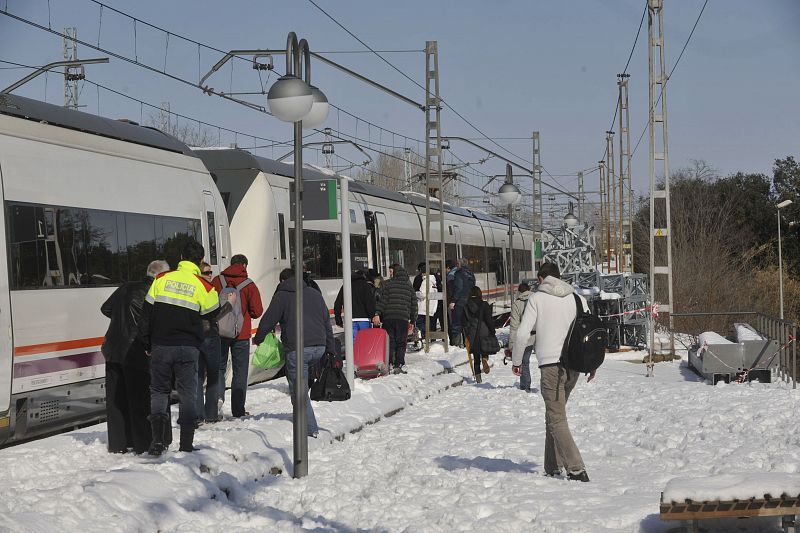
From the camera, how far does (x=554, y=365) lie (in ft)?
32.0

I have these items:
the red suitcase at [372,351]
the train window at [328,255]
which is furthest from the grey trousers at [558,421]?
the train window at [328,255]

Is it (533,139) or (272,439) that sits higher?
(533,139)

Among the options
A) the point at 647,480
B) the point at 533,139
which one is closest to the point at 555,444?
the point at 647,480

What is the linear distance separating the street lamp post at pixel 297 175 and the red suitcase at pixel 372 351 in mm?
8147

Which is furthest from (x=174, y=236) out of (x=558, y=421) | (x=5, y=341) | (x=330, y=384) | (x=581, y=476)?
(x=581, y=476)

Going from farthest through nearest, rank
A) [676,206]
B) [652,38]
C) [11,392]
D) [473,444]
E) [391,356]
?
[676,206] → [652,38] → [391,356] → [473,444] → [11,392]

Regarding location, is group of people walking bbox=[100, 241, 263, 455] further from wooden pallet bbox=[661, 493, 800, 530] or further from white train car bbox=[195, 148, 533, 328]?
white train car bbox=[195, 148, 533, 328]

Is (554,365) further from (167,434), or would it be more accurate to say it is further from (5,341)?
(5,341)

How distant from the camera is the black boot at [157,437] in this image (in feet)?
33.1

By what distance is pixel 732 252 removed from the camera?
6194 cm

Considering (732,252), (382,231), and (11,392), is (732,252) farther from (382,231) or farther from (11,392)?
(11,392)

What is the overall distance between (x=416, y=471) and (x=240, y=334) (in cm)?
353

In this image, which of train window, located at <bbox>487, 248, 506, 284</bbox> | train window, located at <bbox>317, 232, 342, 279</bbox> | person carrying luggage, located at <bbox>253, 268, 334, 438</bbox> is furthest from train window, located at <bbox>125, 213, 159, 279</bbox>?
train window, located at <bbox>487, 248, 506, 284</bbox>

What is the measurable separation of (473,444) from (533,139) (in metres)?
36.6
